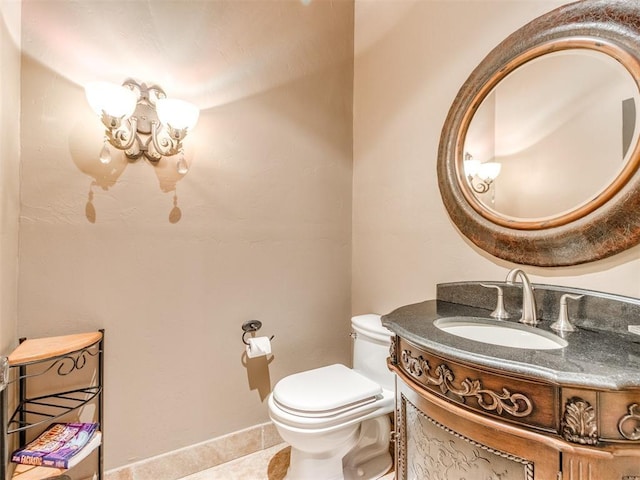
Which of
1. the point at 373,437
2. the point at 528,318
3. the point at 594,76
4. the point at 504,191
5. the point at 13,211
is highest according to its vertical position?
the point at 594,76

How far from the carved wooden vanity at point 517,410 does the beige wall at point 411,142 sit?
1.93 feet

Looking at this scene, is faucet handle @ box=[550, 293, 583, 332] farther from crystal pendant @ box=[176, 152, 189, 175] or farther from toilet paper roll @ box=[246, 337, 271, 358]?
crystal pendant @ box=[176, 152, 189, 175]

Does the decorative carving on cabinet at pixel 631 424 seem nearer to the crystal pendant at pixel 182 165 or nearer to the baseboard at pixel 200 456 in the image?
the baseboard at pixel 200 456

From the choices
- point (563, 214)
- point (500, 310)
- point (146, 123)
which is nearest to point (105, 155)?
point (146, 123)

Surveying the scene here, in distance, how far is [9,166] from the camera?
1.21m

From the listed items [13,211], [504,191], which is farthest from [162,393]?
[504,191]

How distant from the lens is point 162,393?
1.62 meters

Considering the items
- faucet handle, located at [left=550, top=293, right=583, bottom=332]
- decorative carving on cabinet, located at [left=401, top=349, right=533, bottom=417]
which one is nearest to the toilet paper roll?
decorative carving on cabinet, located at [left=401, top=349, right=533, bottom=417]

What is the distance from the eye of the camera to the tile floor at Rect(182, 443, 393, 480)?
1.67 meters

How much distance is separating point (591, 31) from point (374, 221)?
1.28 m

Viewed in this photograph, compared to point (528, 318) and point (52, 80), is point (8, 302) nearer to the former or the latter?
point (52, 80)

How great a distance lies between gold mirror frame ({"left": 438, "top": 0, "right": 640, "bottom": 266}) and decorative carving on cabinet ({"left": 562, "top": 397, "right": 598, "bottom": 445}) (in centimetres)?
65

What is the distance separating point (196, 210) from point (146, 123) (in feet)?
1.51

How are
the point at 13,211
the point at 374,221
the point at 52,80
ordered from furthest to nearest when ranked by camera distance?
the point at 374,221 < the point at 52,80 < the point at 13,211
